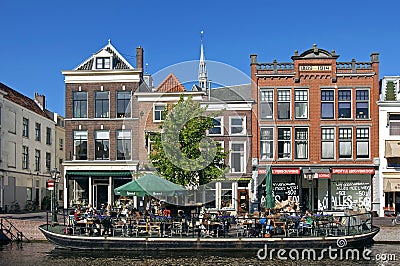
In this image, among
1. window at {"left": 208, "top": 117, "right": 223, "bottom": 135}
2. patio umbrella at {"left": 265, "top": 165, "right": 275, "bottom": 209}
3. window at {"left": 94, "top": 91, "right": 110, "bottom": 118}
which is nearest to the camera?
patio umbrella at {"left": 265, "top": 165, "right": 275, "bottom": 209}

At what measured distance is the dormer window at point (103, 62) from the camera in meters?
44.0

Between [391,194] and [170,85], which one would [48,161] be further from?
[391,194]

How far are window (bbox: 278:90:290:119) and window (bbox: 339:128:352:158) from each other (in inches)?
153

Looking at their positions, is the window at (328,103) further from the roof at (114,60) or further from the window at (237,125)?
the roof at (114,60)

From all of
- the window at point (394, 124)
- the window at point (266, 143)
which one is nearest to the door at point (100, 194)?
the window at point (266, 143)

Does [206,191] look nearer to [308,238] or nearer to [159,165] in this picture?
[159,165]

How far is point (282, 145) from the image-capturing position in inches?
1628

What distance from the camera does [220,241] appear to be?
26375 millimetres

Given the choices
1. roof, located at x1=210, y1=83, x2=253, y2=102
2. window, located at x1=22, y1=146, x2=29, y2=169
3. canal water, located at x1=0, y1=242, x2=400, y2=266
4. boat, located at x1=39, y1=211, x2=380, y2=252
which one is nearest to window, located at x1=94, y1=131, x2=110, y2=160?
roof, located at x1=210, y1=83, x2=253, y2=102

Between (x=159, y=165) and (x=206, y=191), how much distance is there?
21.5 ft

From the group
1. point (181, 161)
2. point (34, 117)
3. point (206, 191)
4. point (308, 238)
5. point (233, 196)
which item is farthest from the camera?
point (34, 117)

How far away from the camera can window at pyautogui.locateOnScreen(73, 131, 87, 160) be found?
43.2 m

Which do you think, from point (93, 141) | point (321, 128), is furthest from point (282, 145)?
point (93, 141)

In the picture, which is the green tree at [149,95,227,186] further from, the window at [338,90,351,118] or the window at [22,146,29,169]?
the window at [22,146,29,169]
